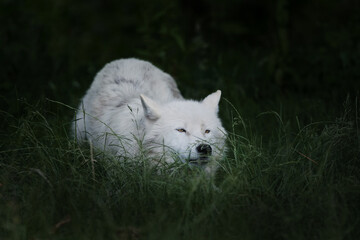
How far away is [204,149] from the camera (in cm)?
398

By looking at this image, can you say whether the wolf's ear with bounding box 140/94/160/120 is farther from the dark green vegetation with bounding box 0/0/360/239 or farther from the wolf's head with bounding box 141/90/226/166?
the dark green vegetation with bounding box 0/0/360/239

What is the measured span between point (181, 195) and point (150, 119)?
1.09 m

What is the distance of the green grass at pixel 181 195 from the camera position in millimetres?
3150

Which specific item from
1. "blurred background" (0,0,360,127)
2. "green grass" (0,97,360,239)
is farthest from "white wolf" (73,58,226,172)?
"blurred background" (0,0,360,127)

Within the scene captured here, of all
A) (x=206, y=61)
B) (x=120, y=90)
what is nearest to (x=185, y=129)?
(x=120, y=90)

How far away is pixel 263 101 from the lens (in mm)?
6652

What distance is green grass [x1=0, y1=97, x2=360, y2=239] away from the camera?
315 cm

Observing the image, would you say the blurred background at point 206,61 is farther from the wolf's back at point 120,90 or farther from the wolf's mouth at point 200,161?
the wolf's mouth at point 200,161

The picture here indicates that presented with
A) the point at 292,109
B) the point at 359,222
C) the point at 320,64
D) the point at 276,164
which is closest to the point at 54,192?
the point at 276,164

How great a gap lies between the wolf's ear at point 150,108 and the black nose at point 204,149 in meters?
0.59

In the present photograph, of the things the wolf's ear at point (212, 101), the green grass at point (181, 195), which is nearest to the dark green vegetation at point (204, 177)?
the green grass at point (181, 195)

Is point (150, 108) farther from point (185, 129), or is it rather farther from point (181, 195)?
point (181, 195)

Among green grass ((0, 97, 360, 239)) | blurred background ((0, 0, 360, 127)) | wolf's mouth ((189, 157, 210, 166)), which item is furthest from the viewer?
blurred background ((0, 0, 360, 127))

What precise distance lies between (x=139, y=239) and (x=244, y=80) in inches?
192
